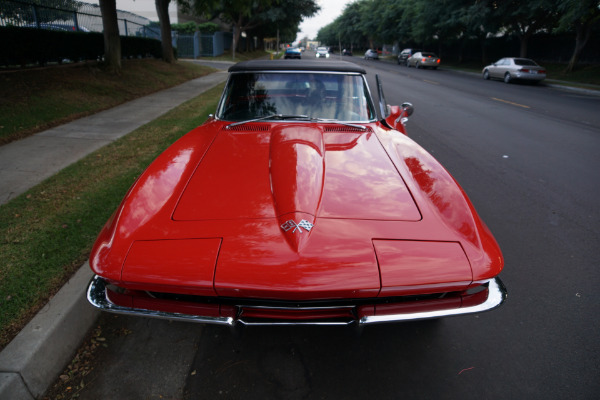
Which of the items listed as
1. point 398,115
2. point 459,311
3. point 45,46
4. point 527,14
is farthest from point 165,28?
point 527,14

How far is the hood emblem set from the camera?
5.82 feet

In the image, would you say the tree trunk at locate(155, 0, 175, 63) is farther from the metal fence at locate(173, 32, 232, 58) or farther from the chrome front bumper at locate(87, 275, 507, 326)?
the chrome front bumper at locate(87, 275, 507, 326)

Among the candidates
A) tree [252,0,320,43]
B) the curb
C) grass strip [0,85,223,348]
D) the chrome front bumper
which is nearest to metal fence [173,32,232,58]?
tree [252,0,320,43]

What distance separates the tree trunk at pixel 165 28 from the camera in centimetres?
1608

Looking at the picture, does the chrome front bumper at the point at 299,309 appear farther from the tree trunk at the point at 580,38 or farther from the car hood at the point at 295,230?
the tree trunk at the point at 580,38

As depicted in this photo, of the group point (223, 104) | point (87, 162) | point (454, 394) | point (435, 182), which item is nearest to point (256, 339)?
point (454, 394)

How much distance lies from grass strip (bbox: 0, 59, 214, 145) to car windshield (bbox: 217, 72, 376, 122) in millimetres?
4666

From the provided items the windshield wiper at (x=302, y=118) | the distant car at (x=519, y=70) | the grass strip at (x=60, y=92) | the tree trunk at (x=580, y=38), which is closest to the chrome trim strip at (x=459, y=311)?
the windshield wiper at (x=302, y=118)

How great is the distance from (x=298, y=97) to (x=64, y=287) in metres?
2.31

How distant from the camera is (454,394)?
6.28ft

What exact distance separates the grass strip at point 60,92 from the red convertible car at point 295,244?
17.8 feet

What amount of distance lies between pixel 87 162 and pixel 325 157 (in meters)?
3.89

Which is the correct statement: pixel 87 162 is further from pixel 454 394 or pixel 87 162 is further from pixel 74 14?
pixel 74 14

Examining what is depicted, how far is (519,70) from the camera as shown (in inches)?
735
